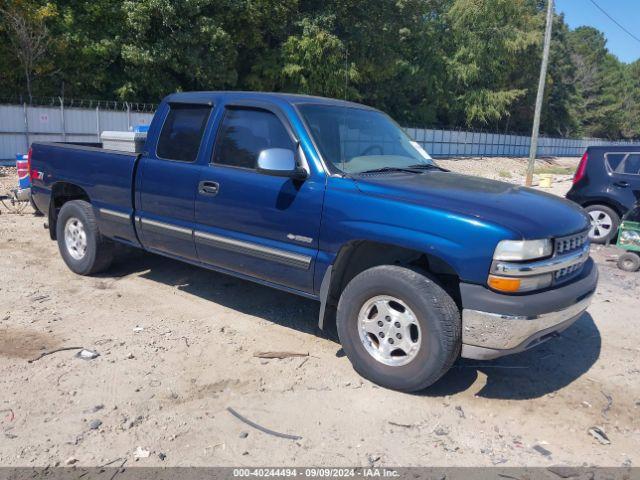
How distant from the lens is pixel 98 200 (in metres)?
5.63

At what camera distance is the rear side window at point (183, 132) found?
4.85 metres

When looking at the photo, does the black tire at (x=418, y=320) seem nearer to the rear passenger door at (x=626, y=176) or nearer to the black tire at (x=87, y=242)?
the black tire at (x=87, y=242)

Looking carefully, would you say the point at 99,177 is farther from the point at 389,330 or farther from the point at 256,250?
the point at 389,330

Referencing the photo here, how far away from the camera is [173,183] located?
4844mm

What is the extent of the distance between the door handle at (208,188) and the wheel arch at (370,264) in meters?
1.25

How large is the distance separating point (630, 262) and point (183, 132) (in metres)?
6.23

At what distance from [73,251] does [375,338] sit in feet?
13.0

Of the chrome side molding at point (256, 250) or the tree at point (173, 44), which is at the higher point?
the tree at point (173, 44)

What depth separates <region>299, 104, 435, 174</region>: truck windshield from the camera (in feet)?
13.8

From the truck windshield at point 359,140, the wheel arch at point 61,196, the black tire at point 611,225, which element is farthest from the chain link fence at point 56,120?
the truck windshield at point 359,140

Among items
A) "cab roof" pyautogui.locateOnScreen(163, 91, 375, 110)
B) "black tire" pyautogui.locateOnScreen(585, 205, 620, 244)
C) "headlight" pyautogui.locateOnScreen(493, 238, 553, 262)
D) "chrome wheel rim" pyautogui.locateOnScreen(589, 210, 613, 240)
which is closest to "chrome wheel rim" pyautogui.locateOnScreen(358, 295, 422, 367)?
"headlight" pyautogui.locateOnScreen(493, 238, 553, 262)

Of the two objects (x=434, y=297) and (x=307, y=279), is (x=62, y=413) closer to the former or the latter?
(x=307, y=279)

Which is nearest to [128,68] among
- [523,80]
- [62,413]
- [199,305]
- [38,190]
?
[38,190]

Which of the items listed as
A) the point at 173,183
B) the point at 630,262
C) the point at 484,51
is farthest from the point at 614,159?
the point at 484,51
